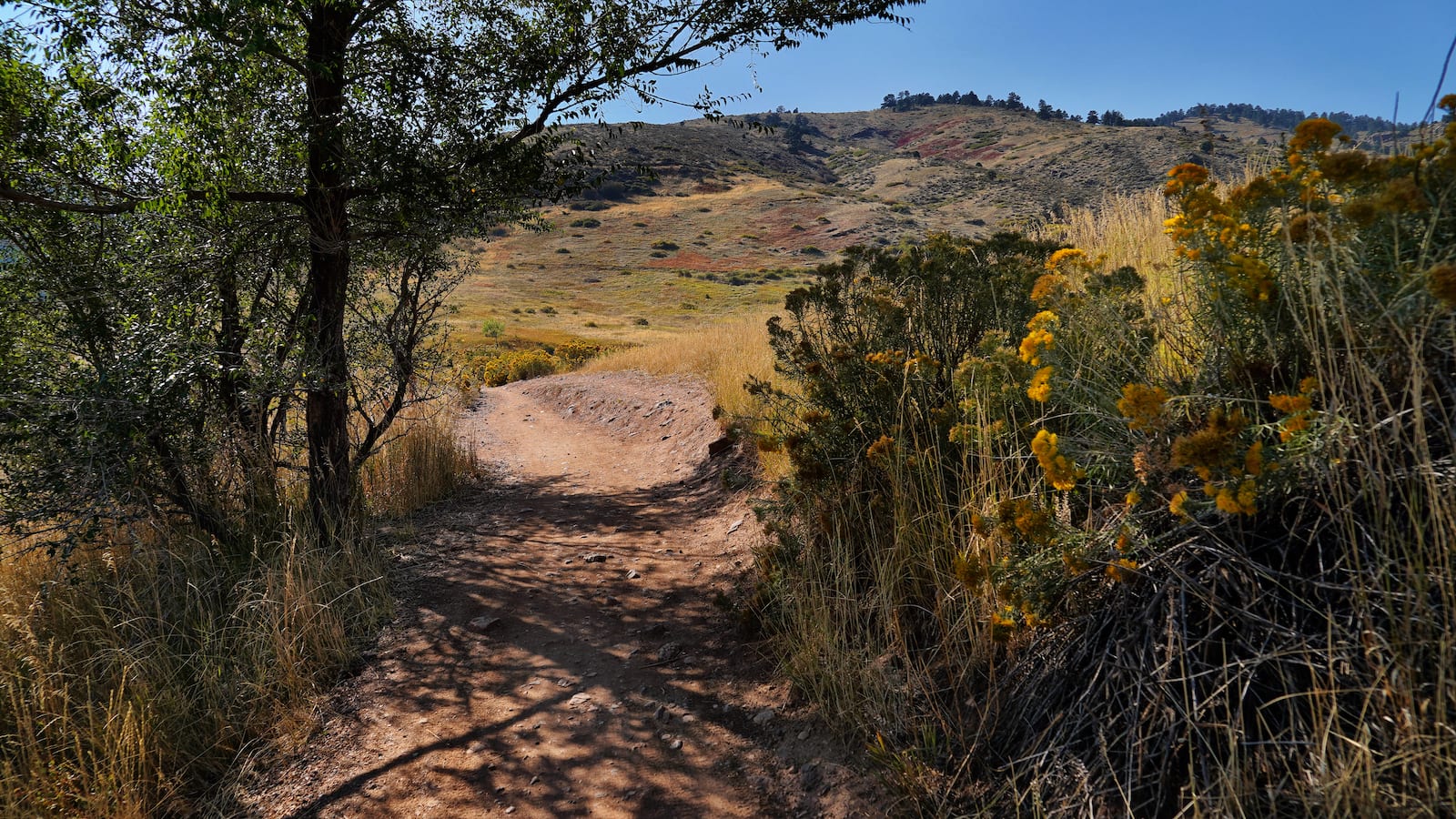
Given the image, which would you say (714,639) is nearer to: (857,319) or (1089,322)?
(857,319)

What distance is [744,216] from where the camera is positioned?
7675 centimetres

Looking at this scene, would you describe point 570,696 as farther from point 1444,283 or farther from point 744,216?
point 744,216

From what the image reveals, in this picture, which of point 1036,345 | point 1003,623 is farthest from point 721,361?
point 1003,623

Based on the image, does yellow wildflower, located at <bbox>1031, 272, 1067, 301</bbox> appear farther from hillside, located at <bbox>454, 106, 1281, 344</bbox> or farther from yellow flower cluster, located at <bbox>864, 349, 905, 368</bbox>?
hillside, located at <bbox>454, 106, 1281, 344</bbox>

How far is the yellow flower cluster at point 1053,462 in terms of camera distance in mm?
2207

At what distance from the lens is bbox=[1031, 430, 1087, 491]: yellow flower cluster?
2.21m

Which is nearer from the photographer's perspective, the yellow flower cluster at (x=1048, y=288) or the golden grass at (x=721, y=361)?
the yellow flower cluster at (x=1048, y=288)

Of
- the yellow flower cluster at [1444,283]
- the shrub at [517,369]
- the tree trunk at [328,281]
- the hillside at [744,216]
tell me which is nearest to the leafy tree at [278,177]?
the tree trunk at [328,281]

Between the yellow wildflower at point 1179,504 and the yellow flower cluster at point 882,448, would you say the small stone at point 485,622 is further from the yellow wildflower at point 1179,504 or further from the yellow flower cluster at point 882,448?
the yellow wildflower at point 1179,504

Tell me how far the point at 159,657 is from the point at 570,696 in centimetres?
202

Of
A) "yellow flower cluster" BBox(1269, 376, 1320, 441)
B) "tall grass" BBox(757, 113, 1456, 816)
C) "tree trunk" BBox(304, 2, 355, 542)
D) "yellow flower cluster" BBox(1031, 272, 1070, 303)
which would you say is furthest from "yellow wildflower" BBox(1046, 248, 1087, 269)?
"tree trunk" BBox(304, 2, 355, 542)

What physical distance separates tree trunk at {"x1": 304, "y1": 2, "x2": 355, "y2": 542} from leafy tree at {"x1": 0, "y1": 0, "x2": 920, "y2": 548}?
0.02 m

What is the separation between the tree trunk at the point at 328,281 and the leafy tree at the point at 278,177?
0.02m

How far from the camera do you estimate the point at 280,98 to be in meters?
4.85
